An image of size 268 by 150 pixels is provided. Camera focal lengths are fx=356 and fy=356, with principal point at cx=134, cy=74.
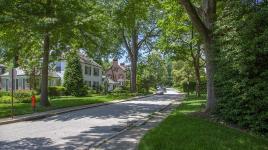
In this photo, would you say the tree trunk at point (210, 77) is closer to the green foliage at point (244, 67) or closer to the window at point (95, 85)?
the green foliage at point (244, 67)

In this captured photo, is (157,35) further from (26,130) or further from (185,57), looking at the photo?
(26,130)

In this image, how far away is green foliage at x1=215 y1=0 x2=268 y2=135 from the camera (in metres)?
10.9

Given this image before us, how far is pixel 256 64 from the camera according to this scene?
37.7 ft

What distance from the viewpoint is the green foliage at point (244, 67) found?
10853 mm

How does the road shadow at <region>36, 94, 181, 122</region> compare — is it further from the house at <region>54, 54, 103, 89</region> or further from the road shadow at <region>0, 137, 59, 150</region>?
the house at <region>54, 54, 103, 89</region>

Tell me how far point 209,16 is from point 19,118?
10.8 metres

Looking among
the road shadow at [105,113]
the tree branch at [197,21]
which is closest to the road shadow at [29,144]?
the road shadow at [105,113]

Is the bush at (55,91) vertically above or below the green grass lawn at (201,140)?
above

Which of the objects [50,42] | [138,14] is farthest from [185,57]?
[138,14]

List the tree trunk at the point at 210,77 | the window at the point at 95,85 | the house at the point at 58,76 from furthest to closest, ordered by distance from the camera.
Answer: the window at the point at 95,85
the house at the point at 58,76
the tree trunk at the point at 210,77

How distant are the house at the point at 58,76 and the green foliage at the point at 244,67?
3717cm

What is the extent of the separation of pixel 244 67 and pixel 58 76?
4940 cm

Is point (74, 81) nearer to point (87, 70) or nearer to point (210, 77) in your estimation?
point (87, 70)

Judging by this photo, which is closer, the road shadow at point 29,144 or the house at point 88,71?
the road shadow at point 29,144
